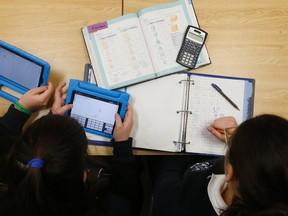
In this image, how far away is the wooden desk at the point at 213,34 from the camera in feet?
3.30

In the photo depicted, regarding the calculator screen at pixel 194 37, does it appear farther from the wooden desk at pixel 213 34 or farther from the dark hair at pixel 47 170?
the dark hair at pixel 47 170

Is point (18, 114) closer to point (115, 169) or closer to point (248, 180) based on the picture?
point (115, 169)

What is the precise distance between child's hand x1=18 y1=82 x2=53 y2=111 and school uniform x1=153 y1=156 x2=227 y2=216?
462 millimetres

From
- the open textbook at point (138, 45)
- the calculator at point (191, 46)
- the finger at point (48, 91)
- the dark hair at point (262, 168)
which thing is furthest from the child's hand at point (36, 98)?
the dark hair at point (262, 168)

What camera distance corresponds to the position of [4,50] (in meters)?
0.95

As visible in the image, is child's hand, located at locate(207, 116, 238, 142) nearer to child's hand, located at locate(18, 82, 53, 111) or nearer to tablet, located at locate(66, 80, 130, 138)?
tablet, located at locate(66, 80, 130, 138)

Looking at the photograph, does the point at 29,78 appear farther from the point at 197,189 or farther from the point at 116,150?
the point at 197,189

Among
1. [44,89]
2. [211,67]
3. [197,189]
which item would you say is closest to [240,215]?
[197,189]

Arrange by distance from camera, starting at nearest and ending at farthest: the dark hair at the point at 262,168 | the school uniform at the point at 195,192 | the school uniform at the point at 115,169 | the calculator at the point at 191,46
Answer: the dark hair at the point at 262,168 → the school uniform at the point at 195,192 → the school uniform at the point at 115,169 → the calculator at the point at 191,46

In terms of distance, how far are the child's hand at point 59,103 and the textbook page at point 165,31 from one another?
1.03 ft

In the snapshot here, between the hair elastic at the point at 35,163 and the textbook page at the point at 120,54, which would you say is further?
the textbook page at the point at 120,54

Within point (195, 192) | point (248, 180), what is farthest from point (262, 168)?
point (195, 192)

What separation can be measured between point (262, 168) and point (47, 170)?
1.47 ft

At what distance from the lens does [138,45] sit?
39.5 inches
